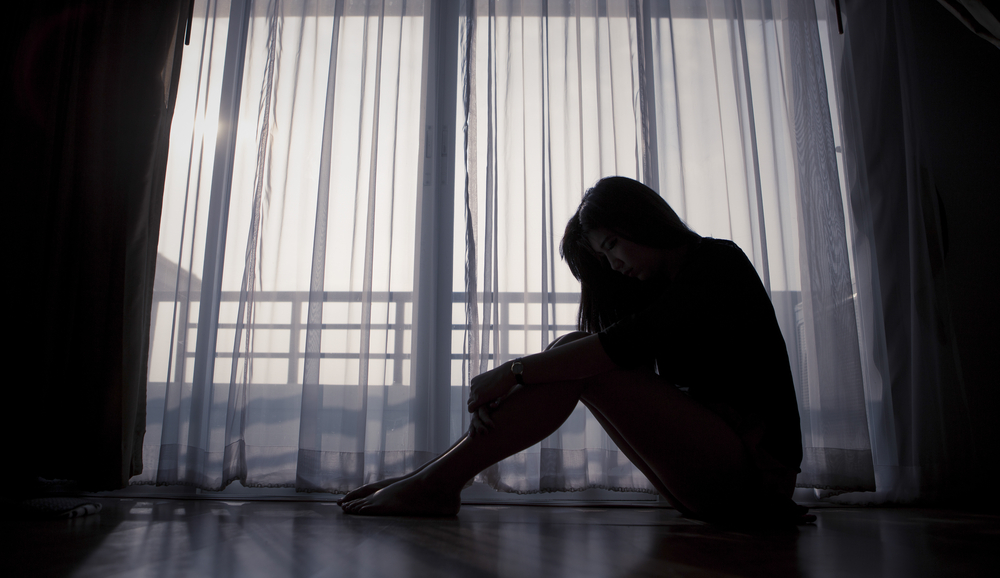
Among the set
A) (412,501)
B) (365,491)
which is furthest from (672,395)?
(365,491)

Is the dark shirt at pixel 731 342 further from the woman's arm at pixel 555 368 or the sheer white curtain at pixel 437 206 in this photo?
the sheer white curtain at pixel 437 206

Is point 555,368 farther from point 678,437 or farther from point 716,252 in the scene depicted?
point 716,252

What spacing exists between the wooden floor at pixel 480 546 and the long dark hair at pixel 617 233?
49cm

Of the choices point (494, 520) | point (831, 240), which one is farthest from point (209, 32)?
point (831, 240)

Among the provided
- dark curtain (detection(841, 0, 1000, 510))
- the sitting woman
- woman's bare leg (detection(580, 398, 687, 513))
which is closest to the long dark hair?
the sitting woman

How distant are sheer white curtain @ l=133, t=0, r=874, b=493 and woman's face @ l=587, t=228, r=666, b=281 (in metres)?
0.45

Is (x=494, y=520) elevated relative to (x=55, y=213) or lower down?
lower down

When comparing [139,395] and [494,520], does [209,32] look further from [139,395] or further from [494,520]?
[494,520]

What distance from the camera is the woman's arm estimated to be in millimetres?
1048

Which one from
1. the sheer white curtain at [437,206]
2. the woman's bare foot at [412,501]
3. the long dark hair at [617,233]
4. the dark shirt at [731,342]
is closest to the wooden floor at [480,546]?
the woman's bare foot at [412,501]

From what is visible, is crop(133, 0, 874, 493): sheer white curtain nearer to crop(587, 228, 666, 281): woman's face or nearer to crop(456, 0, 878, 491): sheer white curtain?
crop(456, 0, 878, 491): sheer white curtain

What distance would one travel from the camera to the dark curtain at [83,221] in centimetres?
145

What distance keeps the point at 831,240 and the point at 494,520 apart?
1.29 metres

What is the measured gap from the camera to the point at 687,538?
926 mm
